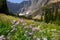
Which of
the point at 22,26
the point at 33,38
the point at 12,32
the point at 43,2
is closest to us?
the point at 33,38

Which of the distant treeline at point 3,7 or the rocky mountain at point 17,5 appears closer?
the rocky mountain at point 17,5

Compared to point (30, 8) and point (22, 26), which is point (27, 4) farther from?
point (22, 26)

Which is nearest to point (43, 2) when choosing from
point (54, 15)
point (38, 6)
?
point (38, 6)

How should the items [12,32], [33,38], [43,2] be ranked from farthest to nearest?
1. [43,2]
2. [12,32]
3. [33,38]

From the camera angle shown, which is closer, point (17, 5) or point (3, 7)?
point (17, 5)

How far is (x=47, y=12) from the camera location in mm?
10867

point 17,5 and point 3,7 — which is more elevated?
point 17,5

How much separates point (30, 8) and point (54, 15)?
50.7 inches

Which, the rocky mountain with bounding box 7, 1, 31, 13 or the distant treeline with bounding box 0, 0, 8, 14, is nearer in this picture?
the rocky mountain with bounding box 7, 1, 31, 13

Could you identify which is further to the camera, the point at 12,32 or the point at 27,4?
the point at 27,4

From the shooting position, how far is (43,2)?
37.6 feet

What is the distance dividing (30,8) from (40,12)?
0.53 m

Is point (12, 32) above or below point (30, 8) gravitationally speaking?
above

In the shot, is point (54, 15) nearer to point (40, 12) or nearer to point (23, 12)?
point (40, 12)
